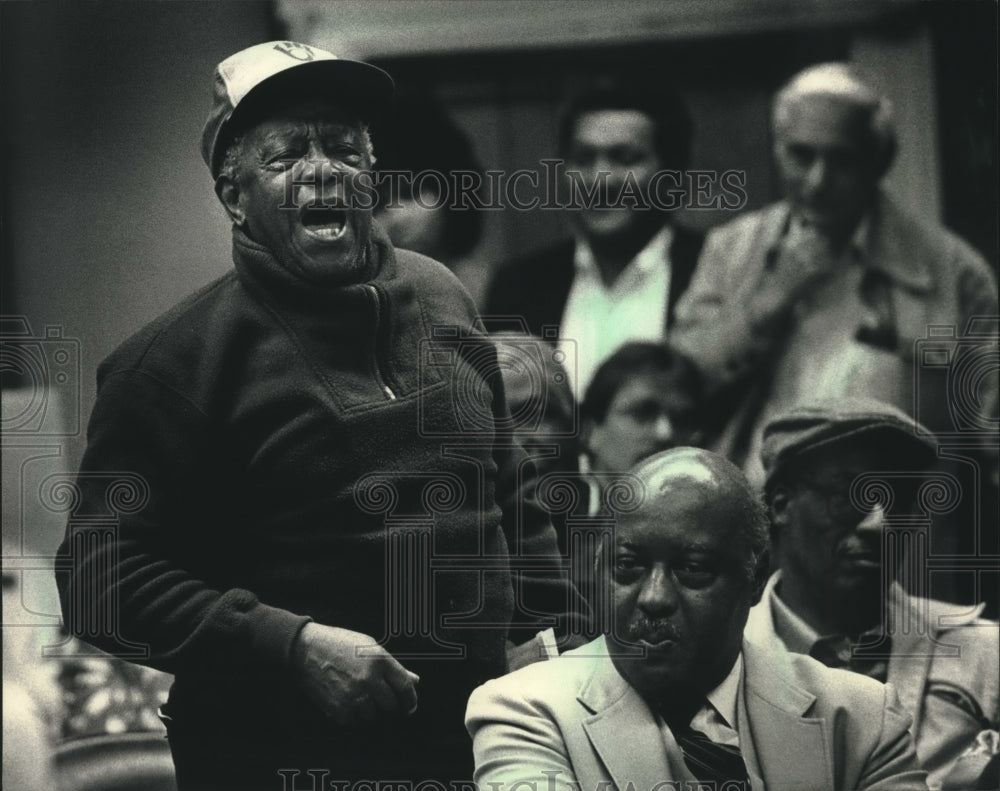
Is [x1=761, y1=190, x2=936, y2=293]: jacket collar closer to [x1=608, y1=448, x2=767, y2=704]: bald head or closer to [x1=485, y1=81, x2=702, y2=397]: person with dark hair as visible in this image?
[x1=485, y1=81, x2=702, y2=397]: person with dark hair

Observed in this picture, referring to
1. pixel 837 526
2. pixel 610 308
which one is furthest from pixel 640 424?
pixel 837 526

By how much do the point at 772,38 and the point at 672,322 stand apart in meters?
0.72

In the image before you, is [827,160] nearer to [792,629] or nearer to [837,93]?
[837,93]

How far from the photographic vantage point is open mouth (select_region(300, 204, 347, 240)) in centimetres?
345

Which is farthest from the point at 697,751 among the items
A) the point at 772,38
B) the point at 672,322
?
the point at 772,38

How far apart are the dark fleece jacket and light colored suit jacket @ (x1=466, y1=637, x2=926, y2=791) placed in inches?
4.6

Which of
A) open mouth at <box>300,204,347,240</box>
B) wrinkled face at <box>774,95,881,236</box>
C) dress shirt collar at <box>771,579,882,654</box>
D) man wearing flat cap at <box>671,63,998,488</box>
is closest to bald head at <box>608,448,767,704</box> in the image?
dress shirt collar at <box>771,579,882,654</box>

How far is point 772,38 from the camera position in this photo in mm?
3871

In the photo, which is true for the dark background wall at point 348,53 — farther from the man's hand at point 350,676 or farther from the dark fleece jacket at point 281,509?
the man's hand at point 350,676

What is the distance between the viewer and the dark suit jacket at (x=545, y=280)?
12.3 feet

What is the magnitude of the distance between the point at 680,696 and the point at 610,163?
125 centimetres

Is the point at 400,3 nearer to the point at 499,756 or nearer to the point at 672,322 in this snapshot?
the point at 672,322

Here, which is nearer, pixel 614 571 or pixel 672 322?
pixel 614 571

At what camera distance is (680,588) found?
3469mm
